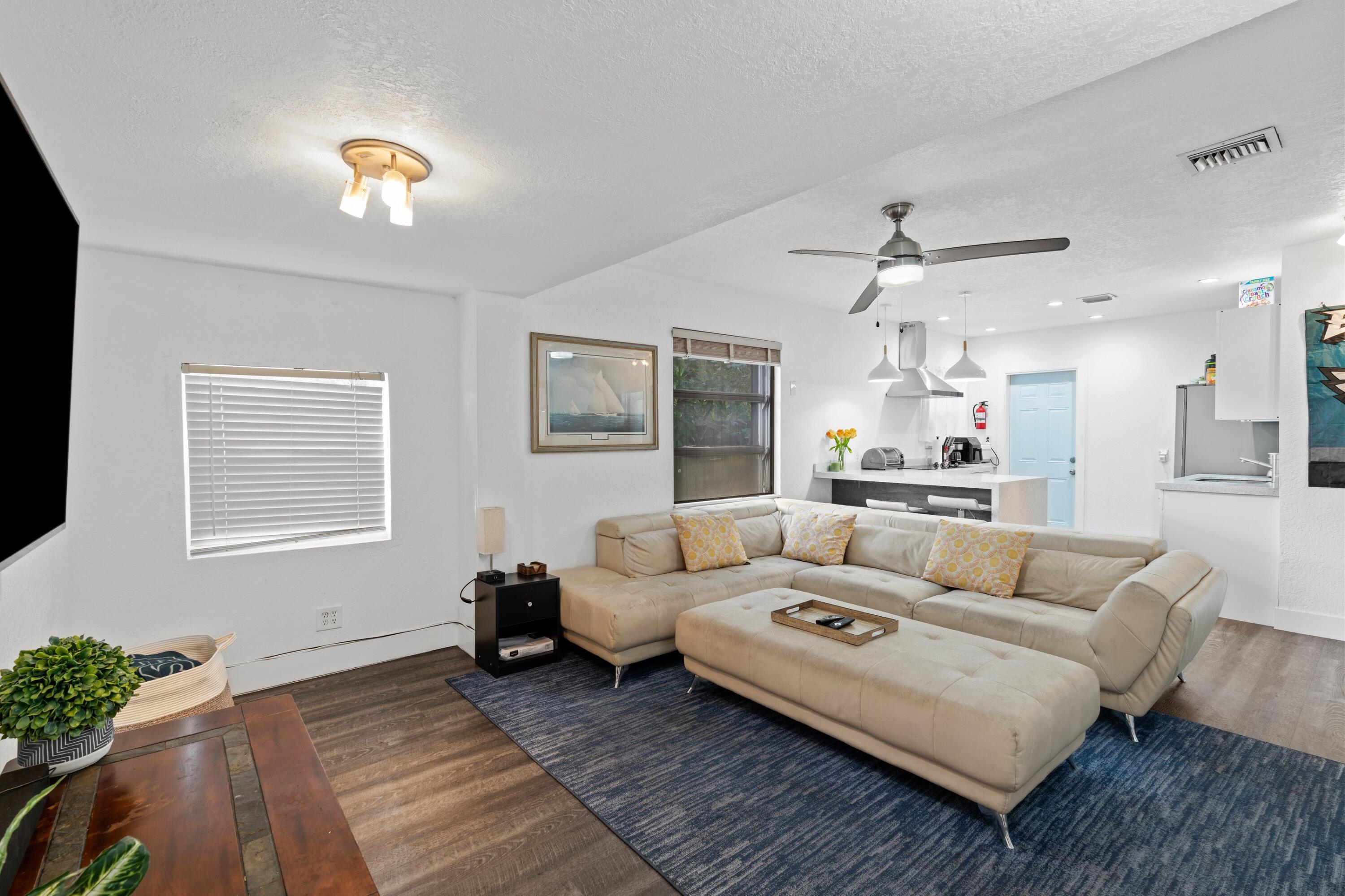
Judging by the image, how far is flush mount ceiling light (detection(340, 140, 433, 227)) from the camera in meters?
1.87

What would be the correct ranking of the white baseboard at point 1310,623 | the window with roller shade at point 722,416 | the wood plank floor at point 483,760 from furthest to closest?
the window with roller shade at point 722,416, the white baseboard at point 1310,623, the wood plank floor at point 483,760

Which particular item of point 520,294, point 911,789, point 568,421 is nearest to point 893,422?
point 568,421

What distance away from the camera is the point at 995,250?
9.98 feet

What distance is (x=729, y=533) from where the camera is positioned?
4359 mm

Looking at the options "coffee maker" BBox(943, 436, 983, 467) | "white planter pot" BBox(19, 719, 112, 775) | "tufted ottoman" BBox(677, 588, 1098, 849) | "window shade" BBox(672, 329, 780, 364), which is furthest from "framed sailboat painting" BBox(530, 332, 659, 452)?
"coffee maker" BBox(943, 436, 983, 467)

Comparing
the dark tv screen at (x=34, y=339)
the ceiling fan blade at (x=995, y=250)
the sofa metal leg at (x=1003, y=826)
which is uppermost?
the ceiling fan blade at (x=995, y=250)

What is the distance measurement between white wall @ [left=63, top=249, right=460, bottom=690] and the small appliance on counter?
387cm

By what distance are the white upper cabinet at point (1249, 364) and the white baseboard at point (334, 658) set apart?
566cm

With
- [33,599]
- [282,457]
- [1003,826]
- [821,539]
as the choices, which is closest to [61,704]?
[33,599]

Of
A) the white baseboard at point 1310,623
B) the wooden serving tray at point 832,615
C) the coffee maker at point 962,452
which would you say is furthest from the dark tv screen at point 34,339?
the coffee maker at point 962,452

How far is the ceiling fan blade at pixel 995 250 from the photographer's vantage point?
114 inches

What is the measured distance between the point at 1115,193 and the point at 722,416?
298 centimetres

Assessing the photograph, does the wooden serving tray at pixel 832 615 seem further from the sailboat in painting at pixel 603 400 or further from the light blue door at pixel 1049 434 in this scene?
the light blue door at pixel 1049 434

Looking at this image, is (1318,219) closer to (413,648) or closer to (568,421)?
(568,421)
